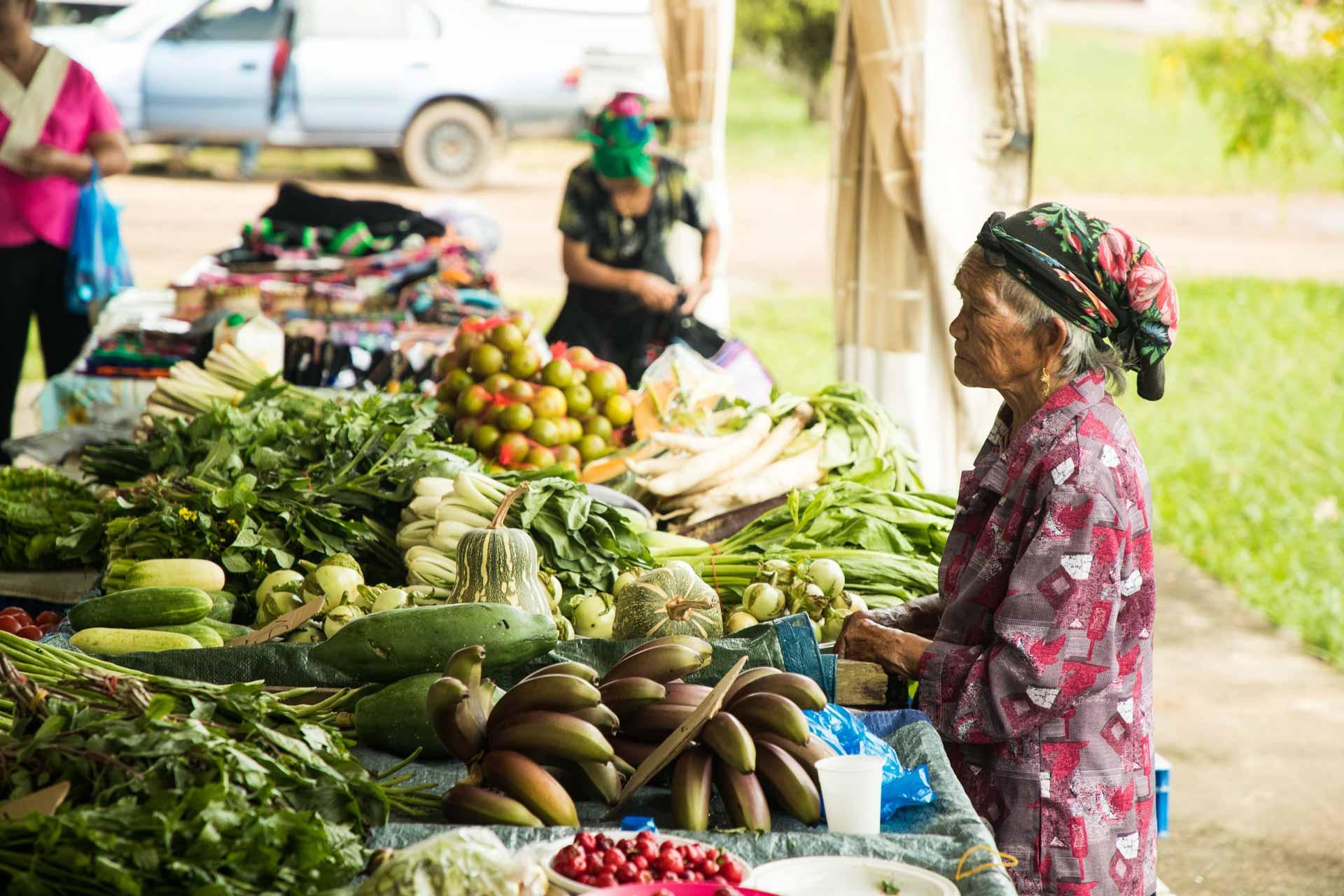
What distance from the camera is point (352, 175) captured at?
1719cm

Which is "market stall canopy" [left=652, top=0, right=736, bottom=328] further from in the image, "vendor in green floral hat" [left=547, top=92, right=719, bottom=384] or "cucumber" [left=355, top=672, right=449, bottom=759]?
"cucumber" [left=355, top=672, right=449, bottom=759]

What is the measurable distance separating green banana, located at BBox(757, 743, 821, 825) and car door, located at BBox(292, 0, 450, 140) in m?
14.7

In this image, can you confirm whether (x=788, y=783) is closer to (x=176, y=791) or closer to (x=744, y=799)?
(x=744, y=799)

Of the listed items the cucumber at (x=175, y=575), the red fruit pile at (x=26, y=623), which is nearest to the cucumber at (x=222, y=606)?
the cucumber at (x=175, y=575)

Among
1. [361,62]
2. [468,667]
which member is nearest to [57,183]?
[468,667]

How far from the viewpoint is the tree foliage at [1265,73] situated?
1005 centimetres

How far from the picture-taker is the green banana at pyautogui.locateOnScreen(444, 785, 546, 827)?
2.09m

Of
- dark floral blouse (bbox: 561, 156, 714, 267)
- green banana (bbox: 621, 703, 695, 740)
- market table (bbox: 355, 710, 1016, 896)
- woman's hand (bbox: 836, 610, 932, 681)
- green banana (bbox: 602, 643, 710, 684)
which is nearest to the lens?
market table (bbox: 355, 710, 1016, 896)

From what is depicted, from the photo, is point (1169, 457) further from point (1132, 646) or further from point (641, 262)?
point (1132, 646)

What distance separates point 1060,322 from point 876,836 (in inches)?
40.3

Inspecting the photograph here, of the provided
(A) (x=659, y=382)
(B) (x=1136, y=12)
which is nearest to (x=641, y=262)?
(A) (x=659, y=382)

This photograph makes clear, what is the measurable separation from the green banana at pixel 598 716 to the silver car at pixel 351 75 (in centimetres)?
1443

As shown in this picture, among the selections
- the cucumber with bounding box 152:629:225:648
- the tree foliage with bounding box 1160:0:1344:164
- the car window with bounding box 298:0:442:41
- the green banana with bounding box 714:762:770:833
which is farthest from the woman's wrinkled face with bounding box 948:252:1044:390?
the car window with bounding box 298:0:442:41

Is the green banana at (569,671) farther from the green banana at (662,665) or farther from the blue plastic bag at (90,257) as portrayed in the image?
the blue plastic bag at (90,257)
